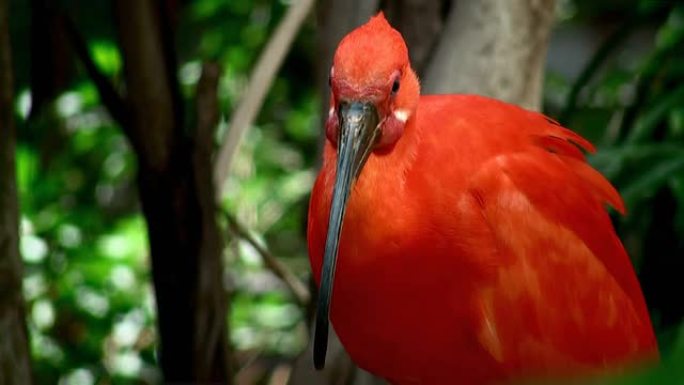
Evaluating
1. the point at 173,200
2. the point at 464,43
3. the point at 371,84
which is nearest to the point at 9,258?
the point at 173,200

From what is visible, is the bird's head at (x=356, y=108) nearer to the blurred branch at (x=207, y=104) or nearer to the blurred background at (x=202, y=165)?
the blurred background at (x=202, y=165)

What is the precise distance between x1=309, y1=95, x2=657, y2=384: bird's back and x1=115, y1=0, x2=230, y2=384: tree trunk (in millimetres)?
618

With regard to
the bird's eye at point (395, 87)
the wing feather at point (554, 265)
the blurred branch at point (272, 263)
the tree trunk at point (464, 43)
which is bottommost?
the blurred branch at point (272, 263)

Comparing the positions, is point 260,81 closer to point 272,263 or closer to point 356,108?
point 272,263

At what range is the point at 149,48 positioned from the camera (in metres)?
2.35

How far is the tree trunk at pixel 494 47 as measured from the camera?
7.22 ft

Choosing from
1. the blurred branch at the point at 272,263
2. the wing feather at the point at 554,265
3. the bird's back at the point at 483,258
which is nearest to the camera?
the bird's back at the point at 483,258

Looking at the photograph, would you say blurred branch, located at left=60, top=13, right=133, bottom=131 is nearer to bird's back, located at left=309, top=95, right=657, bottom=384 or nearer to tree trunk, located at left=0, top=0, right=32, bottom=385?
tree trunk, located at left=0, top=0, right=32, bottom=385

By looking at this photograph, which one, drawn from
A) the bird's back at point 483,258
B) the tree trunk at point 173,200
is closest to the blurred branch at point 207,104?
the tree trunk at point 173,200

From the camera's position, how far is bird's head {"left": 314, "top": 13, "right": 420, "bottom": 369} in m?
1.63

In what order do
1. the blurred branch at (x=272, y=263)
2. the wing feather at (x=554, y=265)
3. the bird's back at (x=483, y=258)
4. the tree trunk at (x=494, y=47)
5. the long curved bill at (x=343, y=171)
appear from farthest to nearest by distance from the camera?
the blurred branch at (x=272, y=263)
the tree trunk at (x=494, y=47)
the wing feather at (x=554, y=265)
the bird's back at (x=483, y=258)
the long curved bill at (x=343, y=171)

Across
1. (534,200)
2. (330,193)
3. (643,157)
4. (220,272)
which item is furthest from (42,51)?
(643,157)

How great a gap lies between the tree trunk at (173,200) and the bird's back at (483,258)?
2.03 ft

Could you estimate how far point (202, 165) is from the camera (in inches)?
94.8
